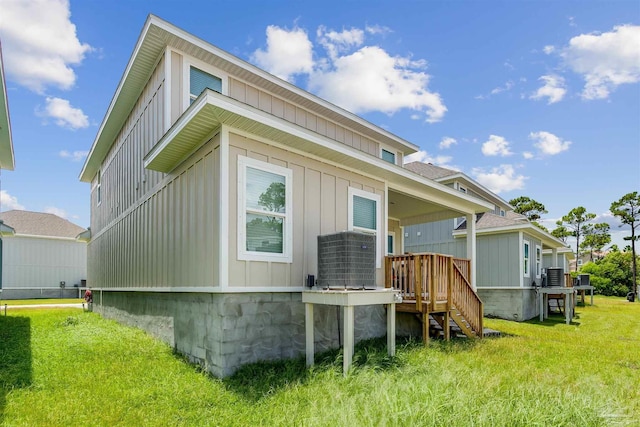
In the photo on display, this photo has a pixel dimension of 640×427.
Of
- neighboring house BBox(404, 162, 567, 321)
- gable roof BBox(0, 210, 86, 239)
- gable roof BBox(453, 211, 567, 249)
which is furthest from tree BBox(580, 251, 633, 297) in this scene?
gable roof BBox(0, 210, 86, 239)

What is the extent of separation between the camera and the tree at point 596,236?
117 feet

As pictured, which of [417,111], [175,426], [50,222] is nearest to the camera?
[175,426]

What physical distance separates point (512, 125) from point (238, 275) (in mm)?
13819

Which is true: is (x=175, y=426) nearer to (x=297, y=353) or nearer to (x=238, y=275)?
(x=238, y=275)

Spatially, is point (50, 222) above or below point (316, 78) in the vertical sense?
below

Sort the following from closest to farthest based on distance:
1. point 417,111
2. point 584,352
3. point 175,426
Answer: point 175,426, point 584,352, point 417,111

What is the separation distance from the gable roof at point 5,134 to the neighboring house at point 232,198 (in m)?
2.21

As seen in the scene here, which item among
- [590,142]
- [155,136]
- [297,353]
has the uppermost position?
[590,142]

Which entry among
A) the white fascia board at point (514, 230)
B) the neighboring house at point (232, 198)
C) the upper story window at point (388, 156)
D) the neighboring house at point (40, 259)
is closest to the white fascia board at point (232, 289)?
the neighboring house at point (232, 198)

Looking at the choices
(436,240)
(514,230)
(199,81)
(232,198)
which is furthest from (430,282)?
(436,240)

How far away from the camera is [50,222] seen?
26.0 m

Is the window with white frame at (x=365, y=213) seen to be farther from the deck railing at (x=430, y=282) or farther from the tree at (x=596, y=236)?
the tree at (x=596, y=236)

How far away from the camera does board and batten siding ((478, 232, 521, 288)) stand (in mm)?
14750

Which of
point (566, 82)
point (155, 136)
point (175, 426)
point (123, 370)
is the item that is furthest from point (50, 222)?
point (566, 82)
